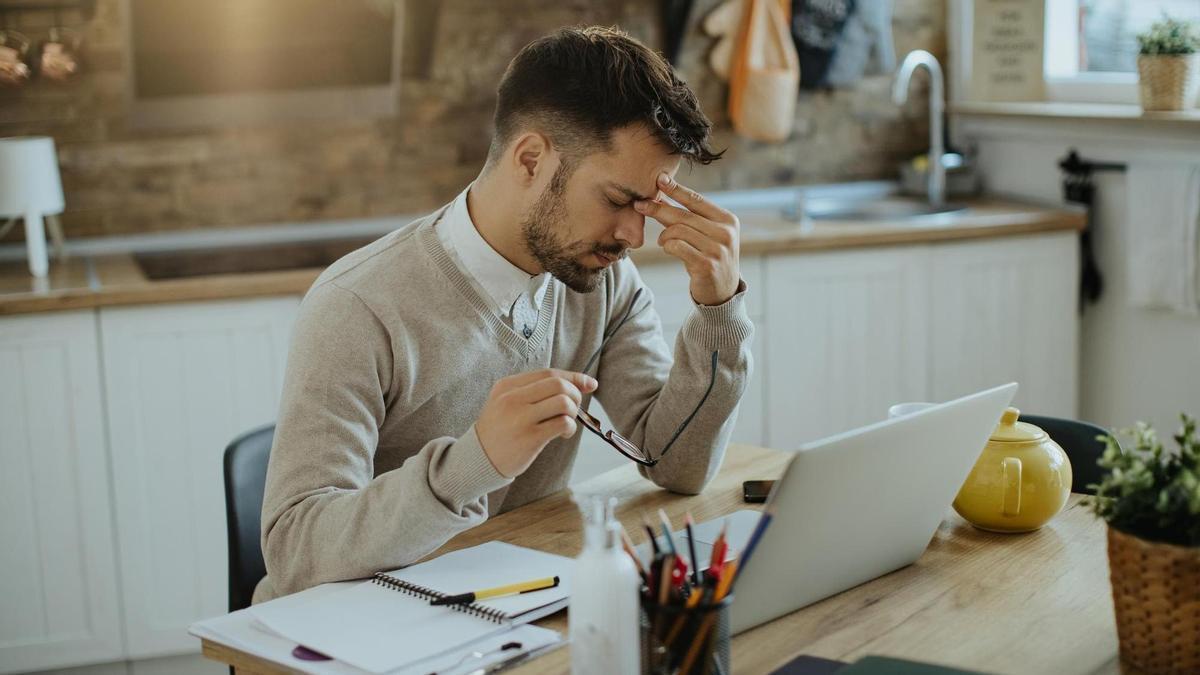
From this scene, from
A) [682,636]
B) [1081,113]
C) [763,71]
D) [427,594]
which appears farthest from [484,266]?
[1081,113]

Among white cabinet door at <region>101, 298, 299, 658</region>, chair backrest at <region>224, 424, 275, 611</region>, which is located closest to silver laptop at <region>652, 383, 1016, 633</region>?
chair backrest at <region>224, 424, 275, 611</region>

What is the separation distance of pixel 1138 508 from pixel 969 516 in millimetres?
441

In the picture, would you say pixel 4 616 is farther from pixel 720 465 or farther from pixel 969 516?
pixel 969 516

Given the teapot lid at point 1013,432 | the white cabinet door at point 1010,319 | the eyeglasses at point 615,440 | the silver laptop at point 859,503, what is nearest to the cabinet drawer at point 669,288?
the white cabinet door at point 1010,319

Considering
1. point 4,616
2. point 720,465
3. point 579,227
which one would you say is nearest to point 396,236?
point 579,227

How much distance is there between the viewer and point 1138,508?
1.20 meters

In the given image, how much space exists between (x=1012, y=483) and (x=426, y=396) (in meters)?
0.75

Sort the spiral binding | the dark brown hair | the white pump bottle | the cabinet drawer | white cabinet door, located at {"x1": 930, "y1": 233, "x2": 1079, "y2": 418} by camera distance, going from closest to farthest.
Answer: the white pump bottle → the spiral binding → the dark brown hair → the cabinet drawer → white cabinet door, located at {"x1": 930, "y1": 233, "x2": 1079, "y2": 418}

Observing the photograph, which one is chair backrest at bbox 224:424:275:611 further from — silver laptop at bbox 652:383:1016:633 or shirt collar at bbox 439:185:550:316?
silver laptop at bbox 652:383:1016:633

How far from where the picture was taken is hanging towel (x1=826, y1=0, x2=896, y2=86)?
156 inches

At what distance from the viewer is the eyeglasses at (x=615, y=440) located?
162cm

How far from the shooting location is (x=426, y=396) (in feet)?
5.81

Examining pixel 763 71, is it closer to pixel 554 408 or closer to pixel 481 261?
pixel 481 261

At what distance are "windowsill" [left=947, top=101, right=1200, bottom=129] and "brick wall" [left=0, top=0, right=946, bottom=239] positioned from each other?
0.33 m
